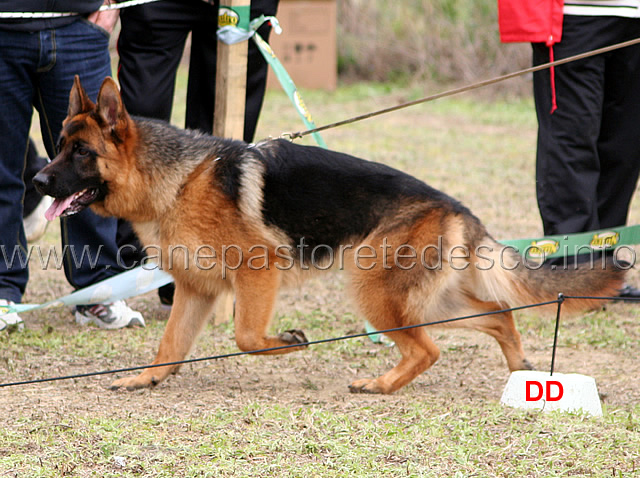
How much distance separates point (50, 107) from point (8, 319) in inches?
48.3

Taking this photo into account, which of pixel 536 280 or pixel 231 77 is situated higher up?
pixel 231 77

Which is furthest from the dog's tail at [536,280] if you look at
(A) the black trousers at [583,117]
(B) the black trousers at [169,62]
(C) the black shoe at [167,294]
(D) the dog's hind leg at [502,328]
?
(C) the black shoe at [167,294]

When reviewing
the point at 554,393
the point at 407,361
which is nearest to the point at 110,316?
the point at 407,361

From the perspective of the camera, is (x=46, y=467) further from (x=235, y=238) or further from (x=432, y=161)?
(x=432, y=161)

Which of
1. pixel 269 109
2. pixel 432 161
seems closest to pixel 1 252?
pixel 432 161

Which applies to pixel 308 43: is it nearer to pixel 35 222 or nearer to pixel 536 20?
pixel 35 222

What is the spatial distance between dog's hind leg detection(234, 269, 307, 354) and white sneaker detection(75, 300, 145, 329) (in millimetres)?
1238

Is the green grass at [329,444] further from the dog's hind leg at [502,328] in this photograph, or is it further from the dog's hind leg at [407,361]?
the dog's hind leg at [502,328]

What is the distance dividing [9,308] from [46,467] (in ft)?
6.08

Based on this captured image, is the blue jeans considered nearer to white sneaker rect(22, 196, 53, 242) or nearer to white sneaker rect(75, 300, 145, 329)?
white sneaker rect(75, 300, 145, 329)

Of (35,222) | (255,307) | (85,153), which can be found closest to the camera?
(85,153)

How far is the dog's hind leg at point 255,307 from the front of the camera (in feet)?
11.9

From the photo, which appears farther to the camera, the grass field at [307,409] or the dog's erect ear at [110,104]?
the dog's erect ear at [110,104]

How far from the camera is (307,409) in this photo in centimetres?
341
